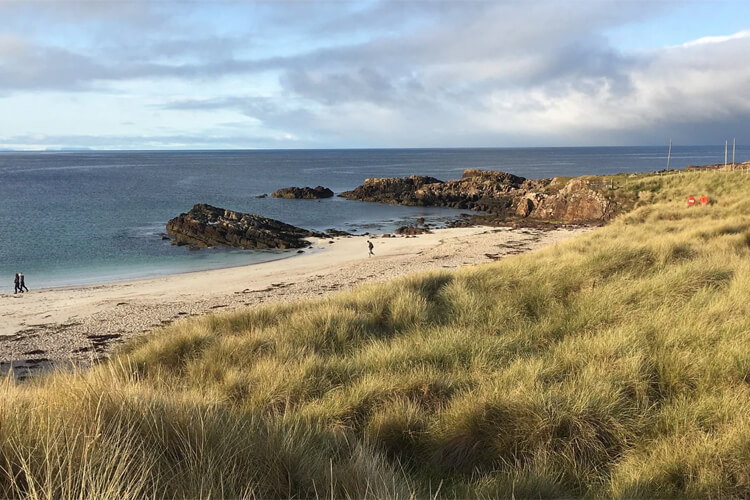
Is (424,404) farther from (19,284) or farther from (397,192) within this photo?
(397,192)

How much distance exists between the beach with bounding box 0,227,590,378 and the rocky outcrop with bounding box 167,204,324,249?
108 inches

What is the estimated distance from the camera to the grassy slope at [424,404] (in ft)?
10.1

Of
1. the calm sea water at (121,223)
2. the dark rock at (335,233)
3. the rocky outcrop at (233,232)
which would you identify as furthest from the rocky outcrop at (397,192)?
the rocky outcrop at (233,232)

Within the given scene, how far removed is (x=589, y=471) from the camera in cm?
391

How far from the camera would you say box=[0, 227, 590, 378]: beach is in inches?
586

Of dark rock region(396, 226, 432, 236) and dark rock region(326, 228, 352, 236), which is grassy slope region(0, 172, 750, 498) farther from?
dark rock region(326, 228, 352, 236)

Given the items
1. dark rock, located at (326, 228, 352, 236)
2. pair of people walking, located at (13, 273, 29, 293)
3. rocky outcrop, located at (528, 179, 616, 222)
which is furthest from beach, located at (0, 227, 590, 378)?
rocky outcrop, located at (528, 179, 616, 222)

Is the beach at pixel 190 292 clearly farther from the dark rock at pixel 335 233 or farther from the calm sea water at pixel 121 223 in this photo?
the dark rock at pixel 335 233

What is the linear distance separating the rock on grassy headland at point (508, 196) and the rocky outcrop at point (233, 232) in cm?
2008

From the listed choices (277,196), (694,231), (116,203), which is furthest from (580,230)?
(116,203)

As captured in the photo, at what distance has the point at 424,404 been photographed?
5031mm

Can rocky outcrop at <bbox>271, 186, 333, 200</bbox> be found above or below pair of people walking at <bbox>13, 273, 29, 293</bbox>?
above

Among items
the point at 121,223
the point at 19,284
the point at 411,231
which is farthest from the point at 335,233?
the point at 19,284

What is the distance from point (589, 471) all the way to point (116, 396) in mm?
3637
